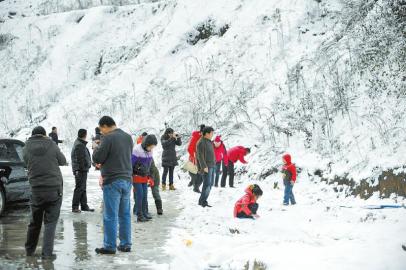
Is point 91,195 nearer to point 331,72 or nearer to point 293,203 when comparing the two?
point 293,203

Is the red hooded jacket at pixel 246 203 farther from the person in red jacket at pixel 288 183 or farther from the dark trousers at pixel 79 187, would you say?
the dark trousers at pixel 79 187

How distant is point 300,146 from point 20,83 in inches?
1197

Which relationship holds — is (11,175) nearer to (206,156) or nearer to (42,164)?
(42,164)

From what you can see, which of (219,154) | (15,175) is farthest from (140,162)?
(219,154)

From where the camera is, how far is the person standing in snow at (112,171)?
7.21 meters

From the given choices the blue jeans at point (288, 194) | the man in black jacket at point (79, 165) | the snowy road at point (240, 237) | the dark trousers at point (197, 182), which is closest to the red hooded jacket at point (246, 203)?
the snowy road at point (240, 237)

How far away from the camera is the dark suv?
33.2 feet

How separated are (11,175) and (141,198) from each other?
2636mm

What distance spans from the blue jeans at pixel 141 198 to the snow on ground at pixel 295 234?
0.78 m

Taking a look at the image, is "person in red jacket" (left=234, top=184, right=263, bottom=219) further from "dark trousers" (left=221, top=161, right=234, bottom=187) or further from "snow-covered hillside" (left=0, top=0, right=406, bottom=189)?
"dark trousers" (left=221, top=161, right=234, bottom=187)

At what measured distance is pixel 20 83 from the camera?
→ 135ft

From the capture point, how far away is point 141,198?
10.2 metres

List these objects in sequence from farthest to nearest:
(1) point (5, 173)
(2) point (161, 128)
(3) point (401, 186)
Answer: (2) point (161, 128)
(3) point (401, 186)
(1) point (5, 173)

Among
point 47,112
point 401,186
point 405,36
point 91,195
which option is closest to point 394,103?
point 405,36
